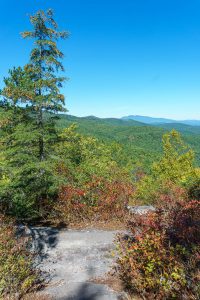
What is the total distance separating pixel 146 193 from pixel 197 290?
478 inches

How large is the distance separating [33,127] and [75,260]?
Result: 18.3ft

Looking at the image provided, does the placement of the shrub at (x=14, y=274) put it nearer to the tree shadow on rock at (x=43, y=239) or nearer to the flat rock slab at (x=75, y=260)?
the flat rock slab at (x=75, y=260)

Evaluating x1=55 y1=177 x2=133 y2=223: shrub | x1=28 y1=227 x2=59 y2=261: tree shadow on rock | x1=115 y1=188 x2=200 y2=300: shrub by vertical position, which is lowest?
x1=28 y1=227 x2=59 y2=261: tree shadow on rock

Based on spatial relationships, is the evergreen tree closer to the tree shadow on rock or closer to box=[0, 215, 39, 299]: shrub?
the tree shadow on rock

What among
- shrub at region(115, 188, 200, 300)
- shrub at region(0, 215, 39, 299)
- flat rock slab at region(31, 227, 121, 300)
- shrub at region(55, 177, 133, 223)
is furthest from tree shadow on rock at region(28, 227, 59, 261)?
shrub at region(115, 188, 200, 300)

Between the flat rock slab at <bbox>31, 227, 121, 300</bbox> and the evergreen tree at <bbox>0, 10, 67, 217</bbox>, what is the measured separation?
2000 millimetres

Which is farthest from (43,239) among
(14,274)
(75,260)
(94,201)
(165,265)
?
(165,265)

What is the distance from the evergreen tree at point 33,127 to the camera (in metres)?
10.8

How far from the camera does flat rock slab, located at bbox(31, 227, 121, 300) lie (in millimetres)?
5734

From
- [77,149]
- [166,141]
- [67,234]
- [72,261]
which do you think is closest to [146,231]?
[72,261]

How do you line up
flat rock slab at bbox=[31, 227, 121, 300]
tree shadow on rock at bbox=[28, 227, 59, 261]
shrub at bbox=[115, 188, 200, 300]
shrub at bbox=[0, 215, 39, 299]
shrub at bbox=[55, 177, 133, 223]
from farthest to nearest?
1. shrub at bbox=[55, 177, 133, 223]
2. tree shadow on rock at bbox=[28, 227, 59, 261]
3. flat rock slab at bbox=[31, 227, 121, 300]
4. shrub at bbox=[0, 215, 39, 299]
5. shrub at bbox=[115, 188, 200, 300]

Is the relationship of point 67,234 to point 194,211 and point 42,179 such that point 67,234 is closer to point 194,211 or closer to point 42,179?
point 42,179

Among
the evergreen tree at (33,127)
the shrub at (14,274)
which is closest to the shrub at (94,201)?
the evergreen tree at (33,127)

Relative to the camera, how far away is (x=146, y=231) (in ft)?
Result: 21.7
